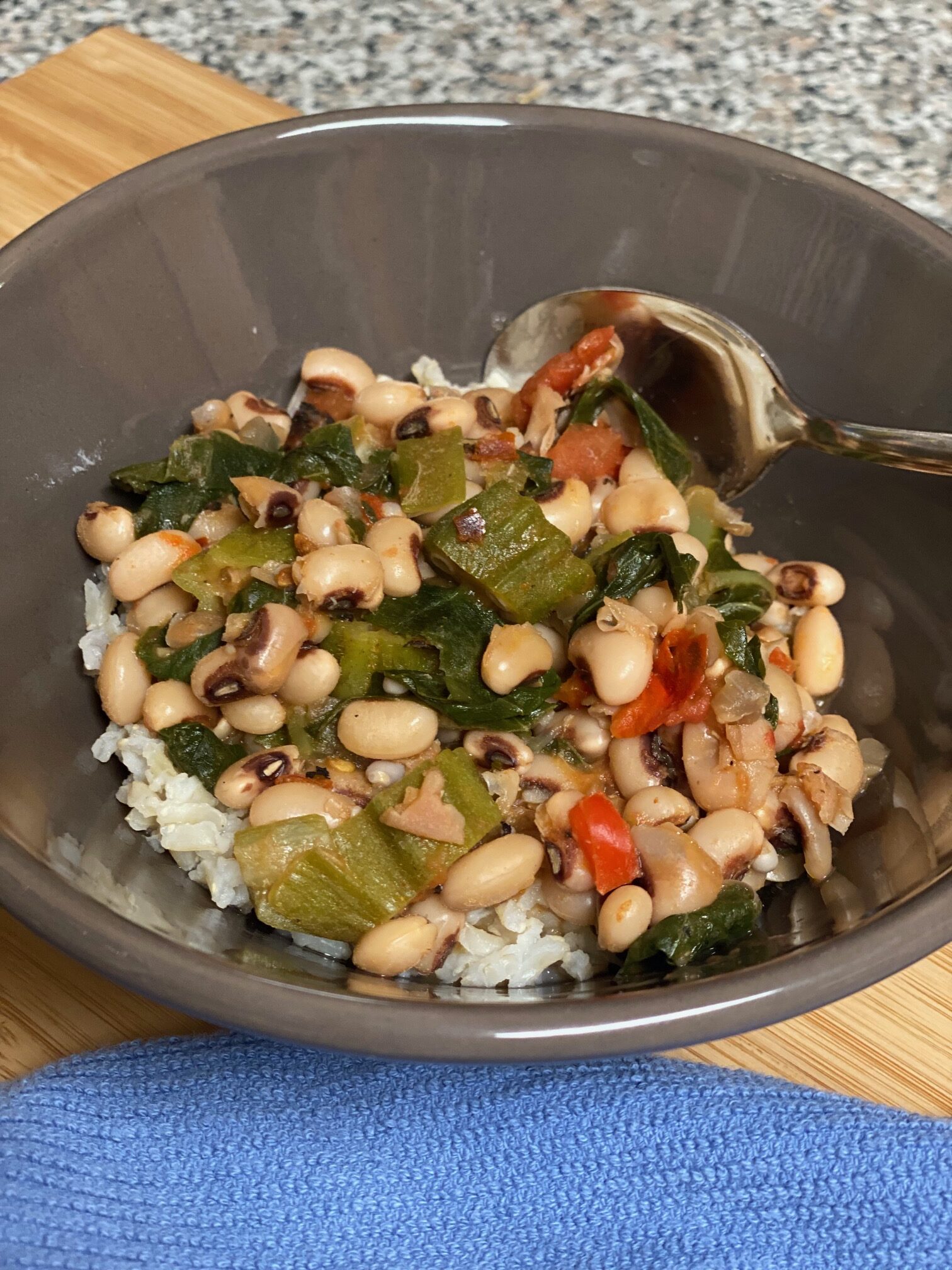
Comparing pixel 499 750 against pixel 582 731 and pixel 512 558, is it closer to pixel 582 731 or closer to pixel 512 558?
pixel 582 731

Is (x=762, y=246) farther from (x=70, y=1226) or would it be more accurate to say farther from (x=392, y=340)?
(x=70, y=1226)

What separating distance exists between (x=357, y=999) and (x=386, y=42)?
319 centimetres

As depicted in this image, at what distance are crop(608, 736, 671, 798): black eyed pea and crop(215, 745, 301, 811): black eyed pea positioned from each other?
1.51 feet

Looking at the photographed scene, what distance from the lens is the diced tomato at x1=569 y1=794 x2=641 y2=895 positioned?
1514 mm

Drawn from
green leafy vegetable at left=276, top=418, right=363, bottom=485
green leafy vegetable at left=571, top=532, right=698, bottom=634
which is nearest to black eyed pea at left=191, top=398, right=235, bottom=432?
green leafy vegetable at left=276, top=418, right=363, bottom=485

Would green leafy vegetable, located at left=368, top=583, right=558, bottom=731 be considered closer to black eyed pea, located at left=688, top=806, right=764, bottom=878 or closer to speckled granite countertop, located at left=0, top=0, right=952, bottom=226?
black eyed pea, located at left=688, top=806, right=764, bottom=878

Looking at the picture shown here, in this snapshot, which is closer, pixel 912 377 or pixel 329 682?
pixel 329 682

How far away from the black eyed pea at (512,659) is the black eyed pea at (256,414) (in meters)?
0.60

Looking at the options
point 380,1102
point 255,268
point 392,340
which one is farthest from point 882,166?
point 380,1102

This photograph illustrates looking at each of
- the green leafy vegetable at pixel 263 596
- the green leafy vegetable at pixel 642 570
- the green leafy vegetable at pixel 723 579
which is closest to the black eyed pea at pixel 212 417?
the green leafy vegetable at pixel 263 596

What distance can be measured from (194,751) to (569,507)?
67cm

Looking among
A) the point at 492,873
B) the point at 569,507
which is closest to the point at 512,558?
the point at 569,507

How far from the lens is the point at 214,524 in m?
1.83

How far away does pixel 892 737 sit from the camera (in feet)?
5.94
